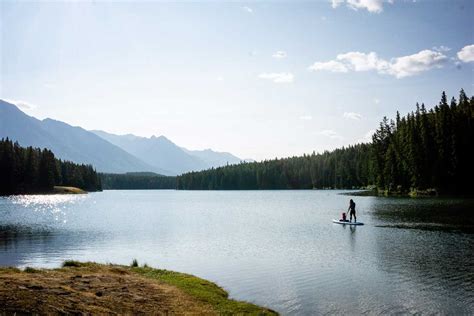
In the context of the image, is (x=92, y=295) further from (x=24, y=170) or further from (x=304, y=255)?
(x=24, y=170)

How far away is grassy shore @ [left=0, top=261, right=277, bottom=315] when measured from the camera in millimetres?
15898

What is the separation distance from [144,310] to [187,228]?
41535 mm

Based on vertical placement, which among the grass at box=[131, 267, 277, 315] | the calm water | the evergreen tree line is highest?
the evergreen tree line

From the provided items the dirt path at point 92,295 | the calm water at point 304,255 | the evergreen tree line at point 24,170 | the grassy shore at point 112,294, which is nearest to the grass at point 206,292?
the grassy shore at point 112,294

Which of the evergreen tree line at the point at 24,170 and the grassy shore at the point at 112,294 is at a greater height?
the evergreen tree line at the point at 24,170

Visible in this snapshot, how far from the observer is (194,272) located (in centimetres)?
2981

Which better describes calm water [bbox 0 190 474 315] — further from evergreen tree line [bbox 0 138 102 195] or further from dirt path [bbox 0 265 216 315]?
evergreen tree line [bbox 0 138 102 195]

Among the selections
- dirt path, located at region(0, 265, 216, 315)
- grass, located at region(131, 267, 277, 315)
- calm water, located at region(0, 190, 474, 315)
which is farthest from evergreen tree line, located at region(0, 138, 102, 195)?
dirt path, located at region(0, 265, 216, 315)

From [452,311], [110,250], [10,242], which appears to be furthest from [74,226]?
[452,311]

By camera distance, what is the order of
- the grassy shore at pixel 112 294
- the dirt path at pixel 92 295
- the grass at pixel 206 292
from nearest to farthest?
the dirt path at pixel 92 295, the grassy shore at pixel 112 294, the grass at pixel 206 292

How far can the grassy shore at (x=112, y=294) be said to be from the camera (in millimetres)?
15898

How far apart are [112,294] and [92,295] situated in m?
1.14

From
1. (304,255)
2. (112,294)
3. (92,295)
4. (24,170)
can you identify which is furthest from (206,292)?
(24,170)

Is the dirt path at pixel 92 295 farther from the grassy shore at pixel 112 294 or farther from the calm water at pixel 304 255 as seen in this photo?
the calm water at pixel 304 255
